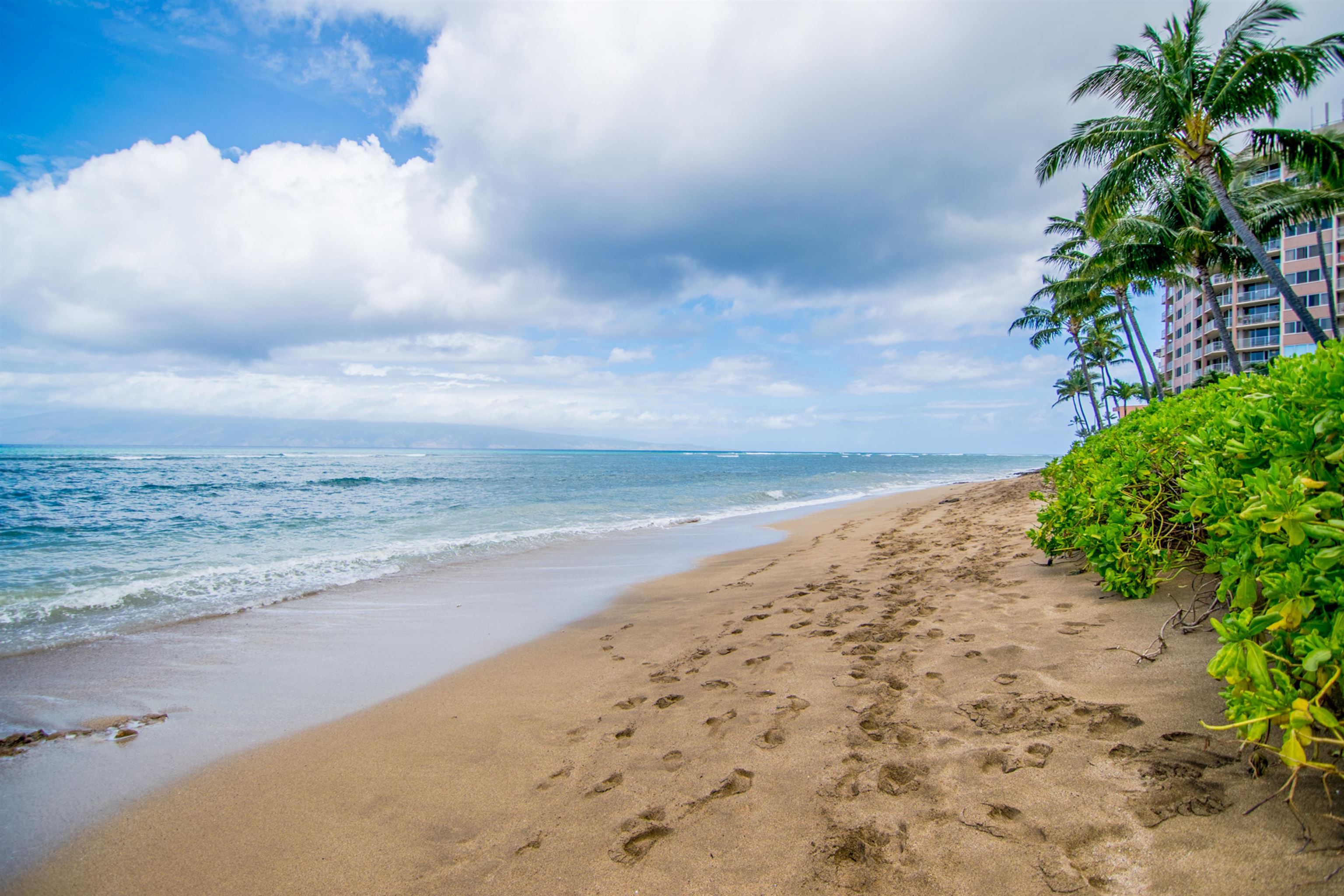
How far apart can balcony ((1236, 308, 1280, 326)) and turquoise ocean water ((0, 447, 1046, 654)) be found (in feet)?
126

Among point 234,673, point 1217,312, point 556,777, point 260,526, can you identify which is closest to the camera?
point 556,777

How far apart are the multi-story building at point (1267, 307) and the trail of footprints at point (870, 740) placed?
56668 mm

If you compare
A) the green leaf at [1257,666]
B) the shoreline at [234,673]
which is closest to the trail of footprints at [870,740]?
the green leaf at [1257,666]

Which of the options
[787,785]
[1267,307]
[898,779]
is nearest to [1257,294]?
[1267,307]

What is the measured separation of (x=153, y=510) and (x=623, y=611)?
20756 mm

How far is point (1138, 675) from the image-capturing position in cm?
307

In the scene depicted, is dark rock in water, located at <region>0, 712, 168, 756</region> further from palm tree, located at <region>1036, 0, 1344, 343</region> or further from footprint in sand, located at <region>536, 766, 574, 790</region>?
palm tree, located at <region>1036, 0, 1344, 343</region>

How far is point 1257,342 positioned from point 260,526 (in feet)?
255

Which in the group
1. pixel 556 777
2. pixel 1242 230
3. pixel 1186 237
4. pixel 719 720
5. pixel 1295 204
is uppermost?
pixel 1295 204

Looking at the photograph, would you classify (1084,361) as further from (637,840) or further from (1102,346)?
(637,840)

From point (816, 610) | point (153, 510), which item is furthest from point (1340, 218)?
point (153, 510)

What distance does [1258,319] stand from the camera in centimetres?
5559

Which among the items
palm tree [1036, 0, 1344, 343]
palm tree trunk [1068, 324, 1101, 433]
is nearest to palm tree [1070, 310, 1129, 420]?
palm tree trunk [1068, 324, 1101, 433]

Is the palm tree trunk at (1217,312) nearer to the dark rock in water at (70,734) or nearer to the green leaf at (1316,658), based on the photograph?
the green leaf at (1316,658)
